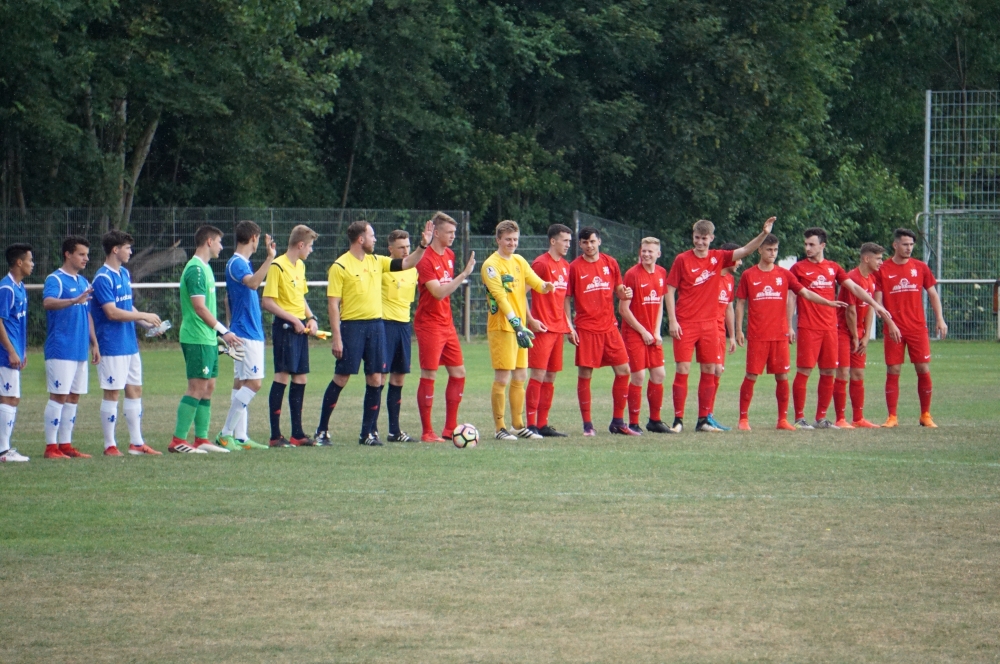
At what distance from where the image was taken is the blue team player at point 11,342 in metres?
10.8

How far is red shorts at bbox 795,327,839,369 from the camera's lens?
1363 centimetres

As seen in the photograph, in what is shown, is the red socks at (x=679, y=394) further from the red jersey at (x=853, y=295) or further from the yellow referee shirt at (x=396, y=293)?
the yellow referee shirt at (x=396, y=293)

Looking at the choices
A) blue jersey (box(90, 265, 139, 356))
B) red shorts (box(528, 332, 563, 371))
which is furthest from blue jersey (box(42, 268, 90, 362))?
red shorts (box(528, 332, 563, 371))

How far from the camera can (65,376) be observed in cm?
1105

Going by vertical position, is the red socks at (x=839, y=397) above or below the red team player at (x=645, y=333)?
below

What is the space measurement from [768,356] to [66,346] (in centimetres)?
680

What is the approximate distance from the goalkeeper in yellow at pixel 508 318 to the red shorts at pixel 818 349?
2889 mm

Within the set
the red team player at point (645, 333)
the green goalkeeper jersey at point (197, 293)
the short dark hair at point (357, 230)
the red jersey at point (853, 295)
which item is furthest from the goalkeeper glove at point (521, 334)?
the red jersey at point (853, 295)

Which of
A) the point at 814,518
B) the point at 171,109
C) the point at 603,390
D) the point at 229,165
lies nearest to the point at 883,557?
the point at 814,518

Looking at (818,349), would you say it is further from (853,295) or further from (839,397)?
(853,295)

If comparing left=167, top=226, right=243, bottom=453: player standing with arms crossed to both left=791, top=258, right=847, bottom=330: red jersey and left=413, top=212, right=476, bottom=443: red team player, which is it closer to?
left=413, top=212, right=476, bottom=443: red team player

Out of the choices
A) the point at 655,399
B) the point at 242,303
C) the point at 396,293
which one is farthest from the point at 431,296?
the point at 655,399

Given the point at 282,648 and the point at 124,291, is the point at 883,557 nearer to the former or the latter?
the point at 282,648

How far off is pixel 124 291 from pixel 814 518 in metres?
6.30
